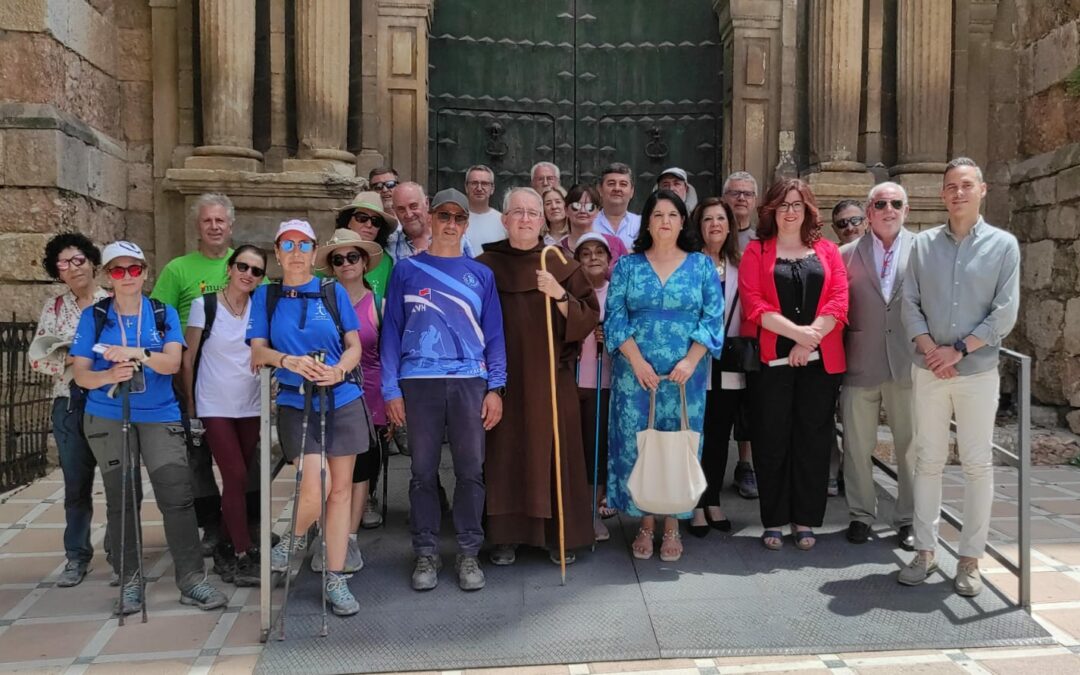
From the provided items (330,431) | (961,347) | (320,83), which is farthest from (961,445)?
(320,83)

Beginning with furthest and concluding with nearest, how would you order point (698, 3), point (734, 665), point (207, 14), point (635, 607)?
1. point (698, 3)
2. point (207, 14)
3. point (635, 607)
4. point (734, 665)

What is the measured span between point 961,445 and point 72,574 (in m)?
4.21

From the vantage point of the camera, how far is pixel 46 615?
3842 millimetres

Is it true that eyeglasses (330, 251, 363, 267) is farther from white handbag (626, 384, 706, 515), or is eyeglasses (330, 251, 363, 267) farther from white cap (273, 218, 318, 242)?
white handbag (626, 384, 706, 515)

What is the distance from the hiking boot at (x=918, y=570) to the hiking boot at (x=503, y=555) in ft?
5.99

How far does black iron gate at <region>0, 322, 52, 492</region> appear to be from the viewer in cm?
597

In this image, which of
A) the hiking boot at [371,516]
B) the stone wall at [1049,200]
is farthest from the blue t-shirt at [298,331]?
the stone wall at [1049,200]

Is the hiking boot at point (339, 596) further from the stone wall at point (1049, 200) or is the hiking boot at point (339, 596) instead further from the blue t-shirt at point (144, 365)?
the stone wall at point (1049, 200)

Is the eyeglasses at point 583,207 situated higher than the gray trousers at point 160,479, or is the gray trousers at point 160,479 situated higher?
the eyeglasses at point 583,207

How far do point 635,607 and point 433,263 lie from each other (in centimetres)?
177

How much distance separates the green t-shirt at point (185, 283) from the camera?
4383 millimetres

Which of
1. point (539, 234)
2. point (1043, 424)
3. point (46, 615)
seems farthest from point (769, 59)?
point (46, 615)

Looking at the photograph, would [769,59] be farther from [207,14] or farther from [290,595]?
[290,595]

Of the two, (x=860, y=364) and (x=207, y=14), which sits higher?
(x=207, y=14)
